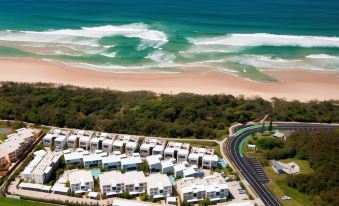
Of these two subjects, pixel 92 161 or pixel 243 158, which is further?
pixel 243 158

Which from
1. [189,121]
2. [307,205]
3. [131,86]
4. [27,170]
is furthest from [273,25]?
[27,170]

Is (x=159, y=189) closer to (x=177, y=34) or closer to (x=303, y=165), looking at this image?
(x=303, y=165)

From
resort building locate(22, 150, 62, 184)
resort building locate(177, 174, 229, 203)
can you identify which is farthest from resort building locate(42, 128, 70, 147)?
resort building locate(177, 174, 229, 203)

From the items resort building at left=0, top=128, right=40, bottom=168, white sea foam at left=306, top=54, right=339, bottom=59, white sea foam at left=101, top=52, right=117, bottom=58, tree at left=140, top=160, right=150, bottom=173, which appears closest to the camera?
tree at left=140, top=160, right=150, bottom=173

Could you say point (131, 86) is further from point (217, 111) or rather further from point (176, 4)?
point (176, 4)

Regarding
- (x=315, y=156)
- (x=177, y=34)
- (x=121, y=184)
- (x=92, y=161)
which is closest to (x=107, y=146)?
(x=92, y=161)

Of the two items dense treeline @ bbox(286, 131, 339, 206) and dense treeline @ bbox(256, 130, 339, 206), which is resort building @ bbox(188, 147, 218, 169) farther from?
dense treeline @ bbox(286, 131, 339, 206)
